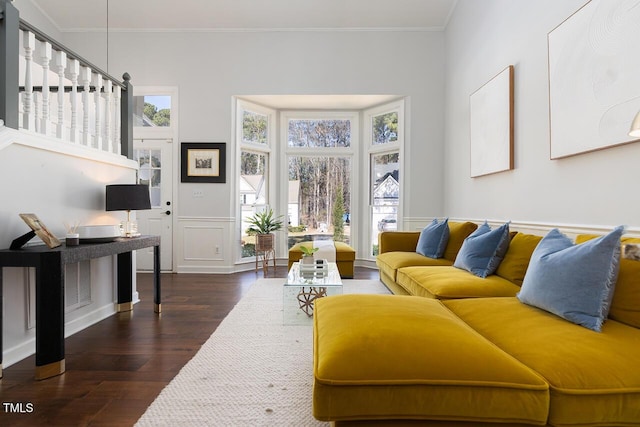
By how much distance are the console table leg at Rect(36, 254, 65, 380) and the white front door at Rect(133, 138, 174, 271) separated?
355 centimetres

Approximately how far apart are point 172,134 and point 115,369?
4157 mm

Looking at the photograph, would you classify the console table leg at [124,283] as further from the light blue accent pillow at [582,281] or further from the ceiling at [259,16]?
the light blue accent pillow at [582,281]

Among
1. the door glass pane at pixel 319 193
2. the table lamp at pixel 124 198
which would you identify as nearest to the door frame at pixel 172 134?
the door glass pane at pixel 319 193

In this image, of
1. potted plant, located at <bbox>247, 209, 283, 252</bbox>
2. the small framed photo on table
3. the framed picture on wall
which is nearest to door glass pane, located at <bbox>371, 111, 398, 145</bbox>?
potted plant, located at <bbox>247, 209, 283, 252</bbox>

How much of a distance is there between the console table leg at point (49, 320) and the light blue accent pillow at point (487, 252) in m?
2.86

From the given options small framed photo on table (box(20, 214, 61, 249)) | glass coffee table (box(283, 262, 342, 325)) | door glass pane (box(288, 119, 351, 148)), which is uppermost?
door glass pane (box(288, 119, 351, 148))

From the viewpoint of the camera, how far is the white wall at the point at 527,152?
86.0 inches

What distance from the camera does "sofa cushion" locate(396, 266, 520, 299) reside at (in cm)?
237

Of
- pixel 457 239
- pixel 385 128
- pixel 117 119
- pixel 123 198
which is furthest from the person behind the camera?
pixel 385 128

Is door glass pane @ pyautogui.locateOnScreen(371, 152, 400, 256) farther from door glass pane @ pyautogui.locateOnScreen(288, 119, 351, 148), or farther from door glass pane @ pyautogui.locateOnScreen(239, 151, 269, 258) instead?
door glass pane @ pyautogui.locateOnScreen(239, 151, 269, 258)

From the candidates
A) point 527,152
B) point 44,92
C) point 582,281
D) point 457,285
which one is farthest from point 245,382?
point 527,152

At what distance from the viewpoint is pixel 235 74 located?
216 inches

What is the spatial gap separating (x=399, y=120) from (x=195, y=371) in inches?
186

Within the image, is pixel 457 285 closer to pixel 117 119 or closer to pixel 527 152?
pixel 527 152
